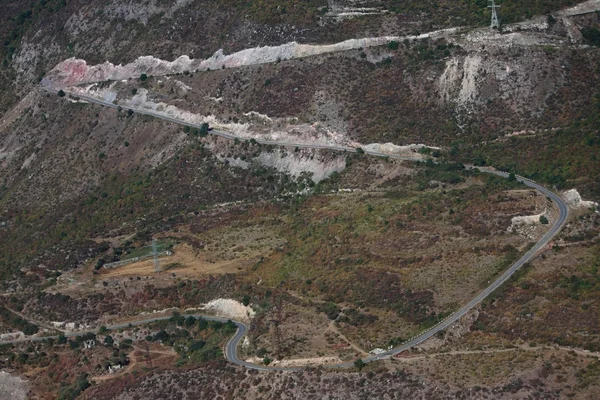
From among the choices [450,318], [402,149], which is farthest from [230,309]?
[402,149]

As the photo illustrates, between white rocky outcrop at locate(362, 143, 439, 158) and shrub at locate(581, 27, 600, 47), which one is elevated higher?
shrub at locate(581, 27, 600, 47)

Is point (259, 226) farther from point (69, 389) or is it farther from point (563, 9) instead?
point (563, 9)

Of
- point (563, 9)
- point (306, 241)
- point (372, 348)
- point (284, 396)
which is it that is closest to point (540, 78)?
point (563, 9)

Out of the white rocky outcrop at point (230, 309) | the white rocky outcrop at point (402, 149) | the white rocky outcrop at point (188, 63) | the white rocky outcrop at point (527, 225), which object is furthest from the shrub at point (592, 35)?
the white rocky outcrop at point (230, 309)

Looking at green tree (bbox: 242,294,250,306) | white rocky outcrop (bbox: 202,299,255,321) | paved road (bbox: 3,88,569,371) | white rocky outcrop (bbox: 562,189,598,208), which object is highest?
white rocky outcrop (bbox: 562,189,598,208)

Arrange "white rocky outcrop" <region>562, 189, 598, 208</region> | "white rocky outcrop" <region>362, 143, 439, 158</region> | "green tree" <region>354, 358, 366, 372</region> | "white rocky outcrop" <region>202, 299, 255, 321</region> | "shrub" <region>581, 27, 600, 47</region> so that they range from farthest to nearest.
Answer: "shrub" <region>581, 27, 600, 47</region> → "white rocky outcrop" <region>362, 143, 439, 158</region> → "white rocky outcrop" <region>562, 189, 598, 208</region> → "white rocky outcrop" <region>202, 299, 255, 321</region> → "green tree" <region>354, 358, 366, 372</region>

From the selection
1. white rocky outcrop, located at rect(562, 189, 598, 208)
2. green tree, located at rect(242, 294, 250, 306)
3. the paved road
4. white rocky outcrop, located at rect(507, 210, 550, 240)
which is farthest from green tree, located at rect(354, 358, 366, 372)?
white rocky outcrop, located at rect(562, 189, 598, 208)

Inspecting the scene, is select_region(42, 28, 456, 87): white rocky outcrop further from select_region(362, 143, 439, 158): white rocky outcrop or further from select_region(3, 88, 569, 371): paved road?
select_region(3, 88, 569, 371): paved road

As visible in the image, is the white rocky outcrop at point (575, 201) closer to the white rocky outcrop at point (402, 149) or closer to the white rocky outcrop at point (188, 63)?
the white rocky outcrop at point (402, 149)

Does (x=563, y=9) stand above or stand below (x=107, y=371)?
above

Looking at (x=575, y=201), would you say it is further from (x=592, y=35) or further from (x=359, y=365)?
(x=592, y=35)

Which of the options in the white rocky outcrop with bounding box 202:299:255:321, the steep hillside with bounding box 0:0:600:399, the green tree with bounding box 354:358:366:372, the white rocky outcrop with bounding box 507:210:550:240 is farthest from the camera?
the white rocky outcrop with bounding box 202:299:255:321
